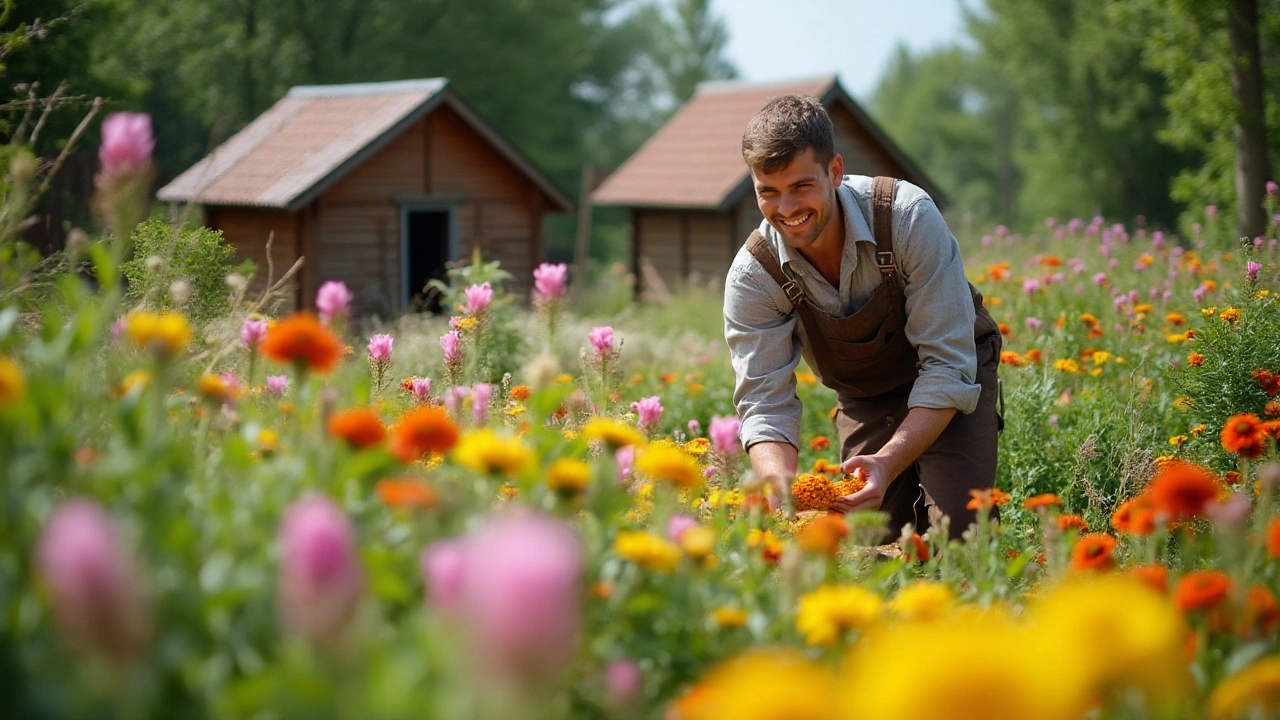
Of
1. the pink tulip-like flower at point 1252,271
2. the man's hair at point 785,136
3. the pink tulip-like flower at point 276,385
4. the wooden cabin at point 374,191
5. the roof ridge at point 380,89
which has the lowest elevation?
the wooden cabin at point 374,191

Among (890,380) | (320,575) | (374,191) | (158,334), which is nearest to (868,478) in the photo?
(890,380)

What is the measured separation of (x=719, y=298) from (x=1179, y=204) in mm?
18736

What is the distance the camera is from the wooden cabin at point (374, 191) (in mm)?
13641

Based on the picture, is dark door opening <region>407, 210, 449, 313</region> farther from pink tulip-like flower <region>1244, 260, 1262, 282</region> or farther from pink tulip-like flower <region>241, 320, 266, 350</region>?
pink tulip-like flower <region>241, 320, 266, 350</region>

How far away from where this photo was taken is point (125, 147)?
6.24ft

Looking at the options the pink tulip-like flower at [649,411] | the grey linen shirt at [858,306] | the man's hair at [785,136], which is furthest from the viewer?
the grey linen shirt at [858,306]

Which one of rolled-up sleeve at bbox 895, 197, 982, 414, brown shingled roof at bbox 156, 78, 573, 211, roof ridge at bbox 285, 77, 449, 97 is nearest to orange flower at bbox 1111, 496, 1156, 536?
rolled-up sleeve at bbox 895, 197, 982, 414

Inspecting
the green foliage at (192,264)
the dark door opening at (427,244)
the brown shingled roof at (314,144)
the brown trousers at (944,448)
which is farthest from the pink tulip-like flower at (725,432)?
the dark door opening at (427,244)

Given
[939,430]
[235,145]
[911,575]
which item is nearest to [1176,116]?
[235,145]

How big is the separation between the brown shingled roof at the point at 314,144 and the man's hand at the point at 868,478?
34.2 feet

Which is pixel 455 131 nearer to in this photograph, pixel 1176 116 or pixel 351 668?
pixel 1176 116

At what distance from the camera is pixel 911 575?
265 cm

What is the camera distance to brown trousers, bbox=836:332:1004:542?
161 inches

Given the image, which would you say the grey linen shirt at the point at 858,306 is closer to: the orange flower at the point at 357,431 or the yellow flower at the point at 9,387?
the orange flower at the point at 357,431
